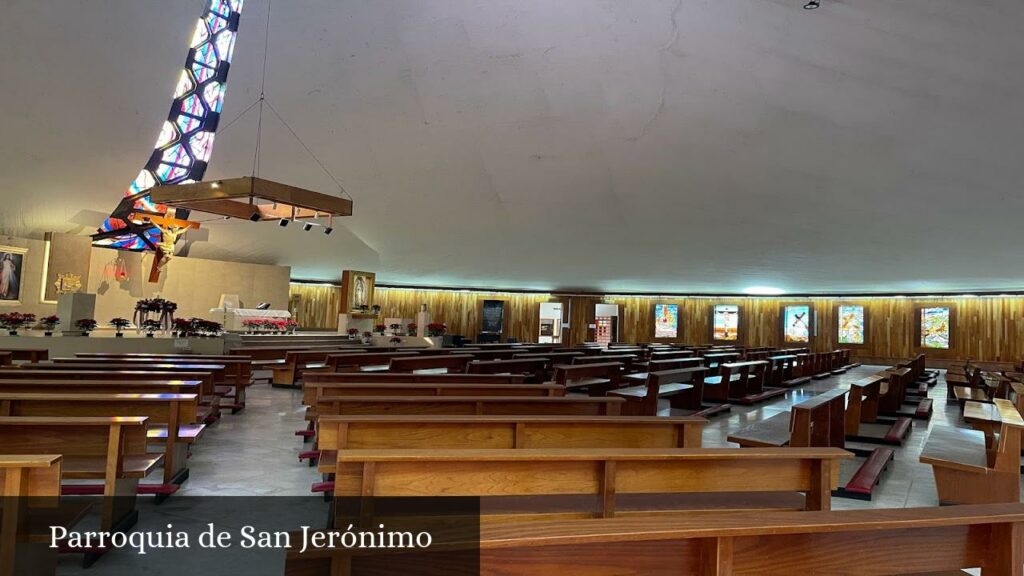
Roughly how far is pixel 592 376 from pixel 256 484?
4.03m

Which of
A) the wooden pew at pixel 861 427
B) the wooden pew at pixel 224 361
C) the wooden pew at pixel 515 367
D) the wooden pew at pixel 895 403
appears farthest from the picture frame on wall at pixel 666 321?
the wooden pew at pixel 224 361

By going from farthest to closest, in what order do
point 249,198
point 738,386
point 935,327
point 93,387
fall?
point 935,327 → point 738,386 → point 249,198 → point 93,387

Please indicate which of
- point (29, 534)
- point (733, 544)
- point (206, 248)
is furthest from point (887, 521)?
point (206, 248)

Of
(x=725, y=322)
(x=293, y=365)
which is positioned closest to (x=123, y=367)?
(x=293, y=365)

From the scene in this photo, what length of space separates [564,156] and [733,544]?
25.8 feet

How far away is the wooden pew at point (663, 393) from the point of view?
187 inches

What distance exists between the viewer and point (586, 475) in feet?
6.14

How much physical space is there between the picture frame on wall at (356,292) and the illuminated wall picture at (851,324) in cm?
1372

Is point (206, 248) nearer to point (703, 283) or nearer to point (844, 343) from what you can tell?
point (703, 283)

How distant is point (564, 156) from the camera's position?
28.5 ft

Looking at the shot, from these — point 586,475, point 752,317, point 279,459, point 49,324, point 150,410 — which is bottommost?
point 279,459

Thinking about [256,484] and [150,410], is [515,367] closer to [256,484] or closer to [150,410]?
[256,484]

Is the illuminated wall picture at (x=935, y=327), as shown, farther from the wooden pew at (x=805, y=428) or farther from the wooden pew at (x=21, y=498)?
the wooden pew at (x=21, y=498)

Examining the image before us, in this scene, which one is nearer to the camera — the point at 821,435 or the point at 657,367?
the point at 821,435
